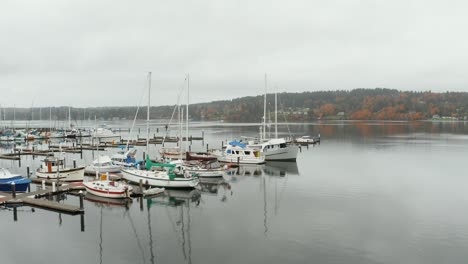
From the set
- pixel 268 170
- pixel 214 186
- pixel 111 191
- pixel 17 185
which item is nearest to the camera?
pixel 111 191

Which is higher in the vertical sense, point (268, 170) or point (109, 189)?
point (109, 189)

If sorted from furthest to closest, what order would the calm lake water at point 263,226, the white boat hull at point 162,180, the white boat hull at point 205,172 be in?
the white boat hull at point 205,172 → the white boat hull at point 162,180 → the calm lake water at point 263,226

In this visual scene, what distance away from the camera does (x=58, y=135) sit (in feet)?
308

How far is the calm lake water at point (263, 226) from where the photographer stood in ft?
60.3

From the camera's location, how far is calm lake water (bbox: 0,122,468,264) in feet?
60.3

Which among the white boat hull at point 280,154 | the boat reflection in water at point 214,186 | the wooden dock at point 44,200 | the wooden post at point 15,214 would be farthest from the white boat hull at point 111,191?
the white boat hull at point 280,154

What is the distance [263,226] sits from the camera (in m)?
22.7

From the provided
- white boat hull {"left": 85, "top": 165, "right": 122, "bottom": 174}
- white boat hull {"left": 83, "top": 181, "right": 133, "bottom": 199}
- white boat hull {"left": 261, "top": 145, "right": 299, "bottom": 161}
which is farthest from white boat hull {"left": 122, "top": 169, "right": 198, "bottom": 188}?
white boat hull {"left": 261, "top": 145, "right": 299, "bottom": 161}

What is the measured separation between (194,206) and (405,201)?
16.0 metres

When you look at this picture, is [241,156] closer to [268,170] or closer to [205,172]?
[268,170]

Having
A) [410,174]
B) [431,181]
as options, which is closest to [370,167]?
[410,174]

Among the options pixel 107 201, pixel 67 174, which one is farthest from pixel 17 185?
pixel 107 201

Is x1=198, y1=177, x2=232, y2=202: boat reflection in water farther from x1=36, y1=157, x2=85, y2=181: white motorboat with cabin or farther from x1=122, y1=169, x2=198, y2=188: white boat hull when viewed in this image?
x1=36, y1=157, x2=85, y2=181: white motorboat with cabin

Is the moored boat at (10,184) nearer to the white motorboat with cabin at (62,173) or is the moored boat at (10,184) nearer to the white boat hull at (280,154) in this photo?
the white motorboat with cabin at (62,173)
